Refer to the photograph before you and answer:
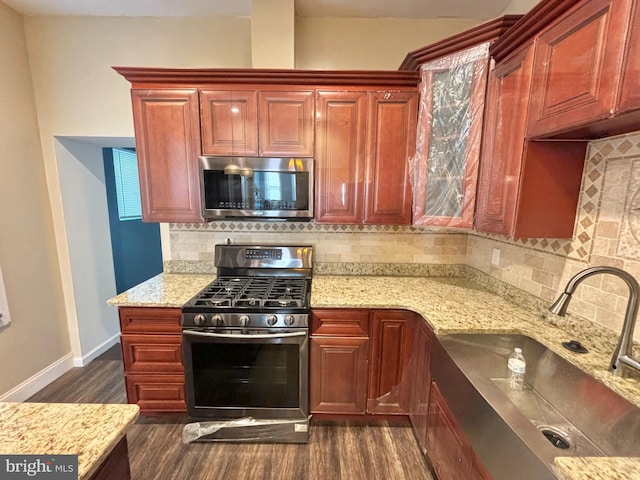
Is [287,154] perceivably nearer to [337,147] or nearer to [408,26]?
[337,147]

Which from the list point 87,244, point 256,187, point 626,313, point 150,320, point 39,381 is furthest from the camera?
point 87,244

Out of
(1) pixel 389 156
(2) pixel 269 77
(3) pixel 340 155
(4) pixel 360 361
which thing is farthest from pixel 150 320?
(1) pixel 389 156

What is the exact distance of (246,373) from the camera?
1.82m

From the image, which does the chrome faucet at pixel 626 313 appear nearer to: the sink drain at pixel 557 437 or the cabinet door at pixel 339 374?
the sink drain at pixel 557 437

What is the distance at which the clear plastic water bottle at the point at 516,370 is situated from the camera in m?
1.30

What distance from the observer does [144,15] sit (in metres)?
2.21

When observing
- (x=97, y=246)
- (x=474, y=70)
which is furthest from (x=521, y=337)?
(x=97, y=246)

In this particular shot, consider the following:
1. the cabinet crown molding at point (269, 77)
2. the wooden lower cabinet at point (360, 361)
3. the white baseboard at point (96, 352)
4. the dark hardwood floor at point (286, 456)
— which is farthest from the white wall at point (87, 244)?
the wooden lower cabinet at point (360, 361)

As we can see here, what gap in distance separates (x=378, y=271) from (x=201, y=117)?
6.24 feet

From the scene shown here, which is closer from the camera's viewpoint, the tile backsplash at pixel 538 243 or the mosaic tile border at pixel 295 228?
the tile backsplash at pixel 538 243

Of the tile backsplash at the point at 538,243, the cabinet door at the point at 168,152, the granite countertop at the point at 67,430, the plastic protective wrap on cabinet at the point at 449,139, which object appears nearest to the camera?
the granite countertop at the point at 67,430

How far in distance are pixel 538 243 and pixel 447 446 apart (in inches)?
50.0

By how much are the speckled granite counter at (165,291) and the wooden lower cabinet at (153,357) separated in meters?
0.05

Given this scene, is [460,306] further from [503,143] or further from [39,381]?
[39,381]
